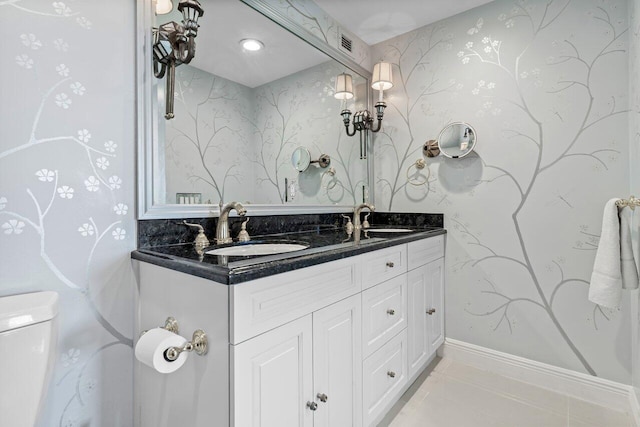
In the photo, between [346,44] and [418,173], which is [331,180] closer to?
[418,173]

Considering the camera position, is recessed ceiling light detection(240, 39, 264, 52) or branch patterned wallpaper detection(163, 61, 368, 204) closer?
branch patterned wallpaper detection(163, 61, 368, 204)

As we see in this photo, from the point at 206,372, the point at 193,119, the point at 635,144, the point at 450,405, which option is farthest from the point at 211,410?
the point at 635,144

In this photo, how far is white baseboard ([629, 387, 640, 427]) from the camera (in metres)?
1.41

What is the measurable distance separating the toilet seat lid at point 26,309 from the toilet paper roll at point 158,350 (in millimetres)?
255

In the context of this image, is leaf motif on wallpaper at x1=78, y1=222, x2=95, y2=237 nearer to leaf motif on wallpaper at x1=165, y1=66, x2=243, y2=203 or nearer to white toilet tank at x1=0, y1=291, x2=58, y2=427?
white toilet tank at x1=0, y1=291, x2=58, y2=427

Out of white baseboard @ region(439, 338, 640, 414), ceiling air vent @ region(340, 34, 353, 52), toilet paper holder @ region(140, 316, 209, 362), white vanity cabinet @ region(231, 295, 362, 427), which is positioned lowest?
white baseboard @ region(439, 338, 640, 414)

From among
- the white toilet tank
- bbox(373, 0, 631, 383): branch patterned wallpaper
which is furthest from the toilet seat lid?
bbox(373, 0, 631, 383): branch patterned wallpaper

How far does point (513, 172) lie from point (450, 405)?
135 cm

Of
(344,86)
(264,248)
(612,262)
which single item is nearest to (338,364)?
(264,248)

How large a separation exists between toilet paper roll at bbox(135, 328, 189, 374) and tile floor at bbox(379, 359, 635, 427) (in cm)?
111

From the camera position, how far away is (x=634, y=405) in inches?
57.3

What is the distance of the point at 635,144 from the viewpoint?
141 centimetres

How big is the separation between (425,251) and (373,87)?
130 cm

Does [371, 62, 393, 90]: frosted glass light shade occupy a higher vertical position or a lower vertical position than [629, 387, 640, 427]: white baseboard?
Result: higher
